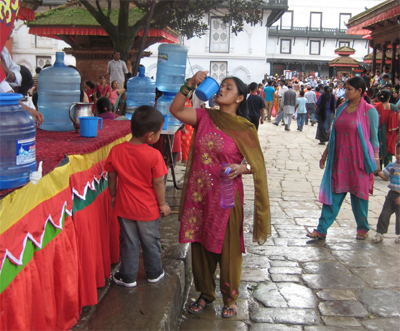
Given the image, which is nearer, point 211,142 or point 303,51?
point 211,142

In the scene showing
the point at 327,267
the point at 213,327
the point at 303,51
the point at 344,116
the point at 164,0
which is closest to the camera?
the point at 213,327

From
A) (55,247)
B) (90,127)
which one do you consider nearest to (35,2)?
(90,127)

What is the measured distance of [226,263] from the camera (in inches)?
121

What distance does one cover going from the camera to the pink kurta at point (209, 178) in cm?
296

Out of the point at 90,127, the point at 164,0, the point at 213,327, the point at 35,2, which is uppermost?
the point at 164,0

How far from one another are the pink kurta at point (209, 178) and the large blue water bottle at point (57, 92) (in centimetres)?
155

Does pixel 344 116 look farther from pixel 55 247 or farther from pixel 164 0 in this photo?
pixel 164 0

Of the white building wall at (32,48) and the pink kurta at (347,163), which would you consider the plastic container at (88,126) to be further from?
the white building wall at (32,48)

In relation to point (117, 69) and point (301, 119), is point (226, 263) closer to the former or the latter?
point (117, 69)

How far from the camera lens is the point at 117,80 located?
1139 cm

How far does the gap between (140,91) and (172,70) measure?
1624mm

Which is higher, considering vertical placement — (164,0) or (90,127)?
→ (164,0)

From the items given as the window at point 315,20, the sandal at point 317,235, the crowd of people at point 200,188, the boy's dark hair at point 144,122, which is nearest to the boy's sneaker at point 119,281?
the crowd of people at point 200,188

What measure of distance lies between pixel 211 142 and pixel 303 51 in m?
47.1
